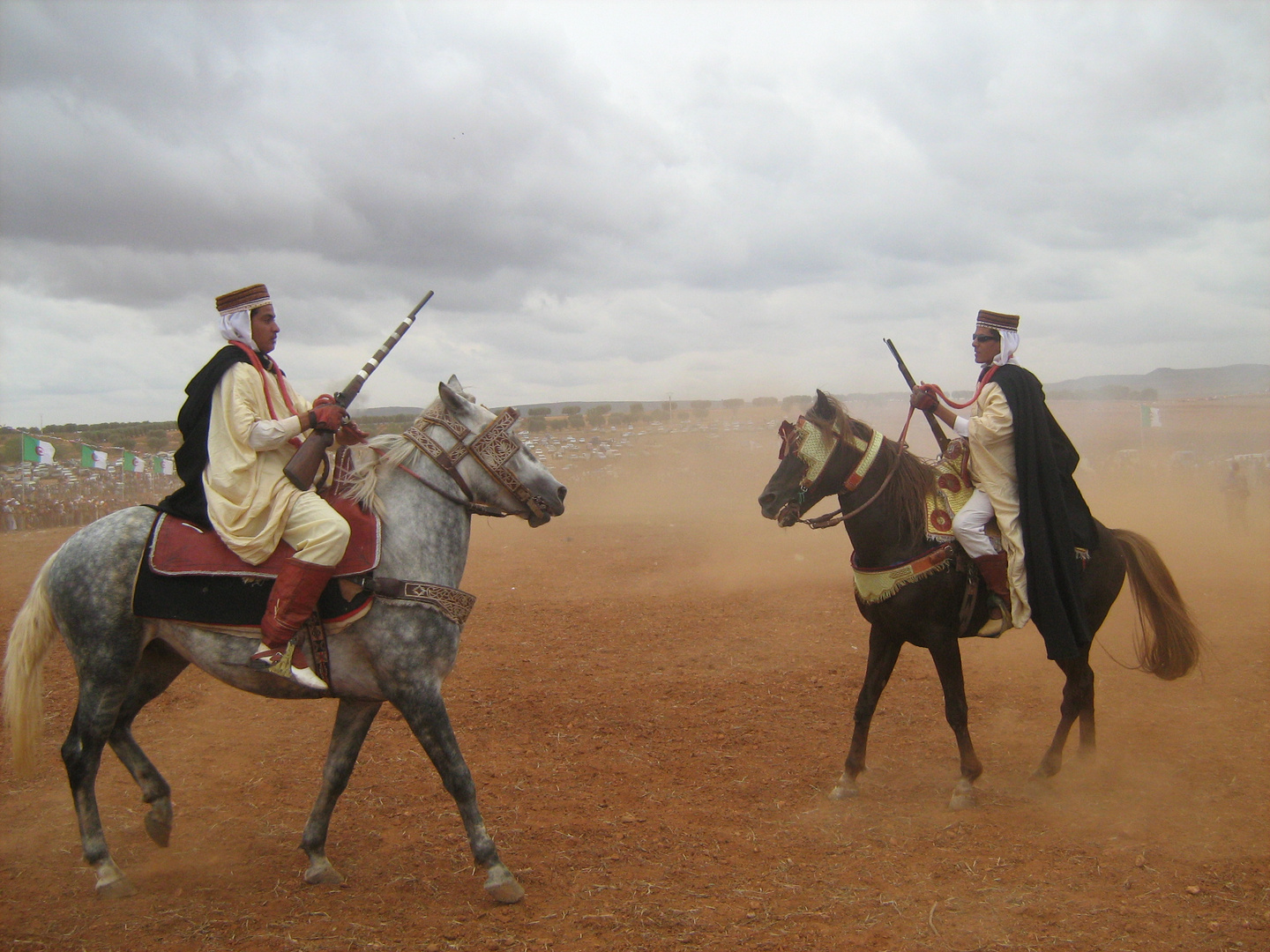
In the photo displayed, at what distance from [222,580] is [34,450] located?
18.6 m

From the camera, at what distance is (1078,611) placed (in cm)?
539

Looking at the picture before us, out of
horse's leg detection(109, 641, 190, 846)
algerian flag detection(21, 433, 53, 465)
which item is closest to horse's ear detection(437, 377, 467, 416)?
horse's leg detection(109, 641, 190, 846)

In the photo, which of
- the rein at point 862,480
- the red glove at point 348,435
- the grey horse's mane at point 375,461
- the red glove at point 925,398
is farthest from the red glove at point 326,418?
the red glove at point 925,398

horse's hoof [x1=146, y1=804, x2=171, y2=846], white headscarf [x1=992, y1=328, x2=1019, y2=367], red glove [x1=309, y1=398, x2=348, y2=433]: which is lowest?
horse's hoof [x1=146, y1=804, x2=171, y2=846]

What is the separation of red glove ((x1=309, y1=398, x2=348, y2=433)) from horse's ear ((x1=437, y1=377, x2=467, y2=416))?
557 millimetres

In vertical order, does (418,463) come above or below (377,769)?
above

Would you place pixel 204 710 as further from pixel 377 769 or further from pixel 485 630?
pixel 485 630

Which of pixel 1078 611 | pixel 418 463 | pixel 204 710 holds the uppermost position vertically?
pixel 418 463

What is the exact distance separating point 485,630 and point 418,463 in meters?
6.48

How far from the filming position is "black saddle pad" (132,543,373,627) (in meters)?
4.10

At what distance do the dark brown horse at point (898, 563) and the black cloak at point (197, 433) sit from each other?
11.7 feet

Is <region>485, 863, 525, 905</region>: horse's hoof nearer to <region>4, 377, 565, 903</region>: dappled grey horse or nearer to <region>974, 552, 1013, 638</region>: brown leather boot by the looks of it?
<region>4, 377, 565, 903</region>: dappled grey horse

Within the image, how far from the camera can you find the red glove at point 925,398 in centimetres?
579

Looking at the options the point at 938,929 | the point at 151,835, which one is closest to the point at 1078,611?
the point at 938,929
